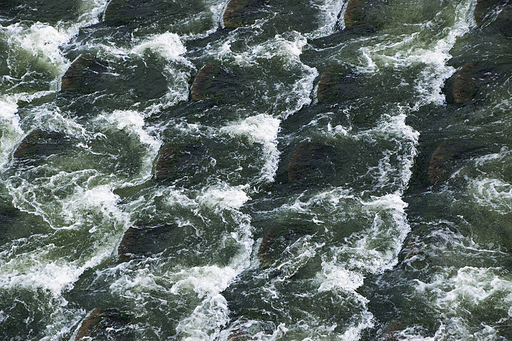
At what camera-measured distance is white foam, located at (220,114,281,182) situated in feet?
44.0

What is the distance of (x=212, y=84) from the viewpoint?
15078 millimetres

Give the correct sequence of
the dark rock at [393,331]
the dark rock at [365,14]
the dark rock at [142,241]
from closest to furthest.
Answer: the dark rock at [393,331], the dark rock at [142,241], the dark rock at [365,14]

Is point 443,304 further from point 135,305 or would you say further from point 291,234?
point 135,305

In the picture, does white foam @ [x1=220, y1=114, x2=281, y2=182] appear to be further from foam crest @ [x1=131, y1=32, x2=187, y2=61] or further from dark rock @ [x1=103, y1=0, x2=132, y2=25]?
dark rock @ [x1=103, y1=0, x2=132, y2=25]

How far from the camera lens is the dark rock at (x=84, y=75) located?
1514 cm

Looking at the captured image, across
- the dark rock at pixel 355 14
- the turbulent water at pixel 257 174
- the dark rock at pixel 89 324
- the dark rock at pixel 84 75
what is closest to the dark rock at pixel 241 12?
the turbulent water at pixel 257 174

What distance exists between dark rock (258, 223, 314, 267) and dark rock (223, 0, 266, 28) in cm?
775

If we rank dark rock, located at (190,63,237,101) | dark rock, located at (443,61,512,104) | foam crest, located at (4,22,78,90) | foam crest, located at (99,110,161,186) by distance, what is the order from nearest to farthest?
foam crest, located at (99,110,161,186), dark rock, located at (443,61,512,104), dark rock, located at (190,63,237,101), foam crest, located at (4,22,78,90)

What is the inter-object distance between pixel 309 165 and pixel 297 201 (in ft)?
3.58

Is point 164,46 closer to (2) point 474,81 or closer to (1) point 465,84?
(1) point 465,84

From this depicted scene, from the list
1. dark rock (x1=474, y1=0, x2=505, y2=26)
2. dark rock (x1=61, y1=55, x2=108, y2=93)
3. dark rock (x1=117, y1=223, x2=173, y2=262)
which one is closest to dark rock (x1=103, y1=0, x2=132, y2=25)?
dark rock (x1=61, y1=55, x2=108, y2=93)

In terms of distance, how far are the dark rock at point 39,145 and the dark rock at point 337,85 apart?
288 inches

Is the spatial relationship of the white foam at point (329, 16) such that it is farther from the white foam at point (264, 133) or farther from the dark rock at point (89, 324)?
the dark rock at point (89, 324)

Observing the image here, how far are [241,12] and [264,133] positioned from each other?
5180 mm
